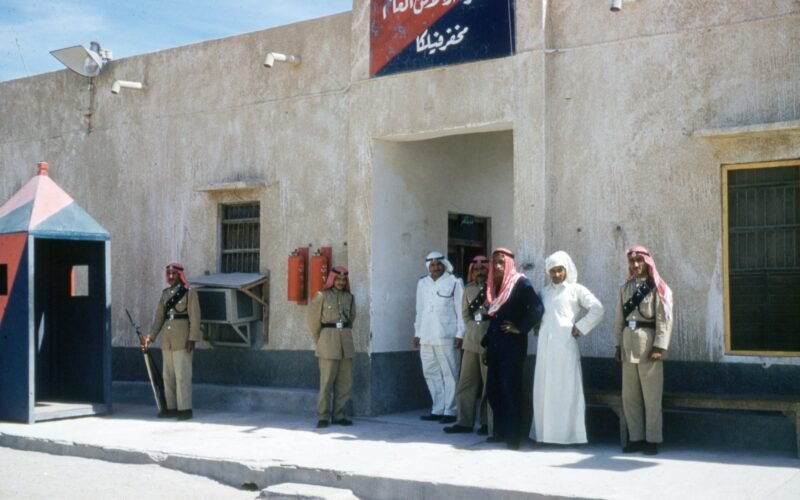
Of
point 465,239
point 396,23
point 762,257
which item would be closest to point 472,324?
point 762,257

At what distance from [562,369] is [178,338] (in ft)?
16.3

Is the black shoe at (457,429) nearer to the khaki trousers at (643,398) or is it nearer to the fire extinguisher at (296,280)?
the khaki trousers at (643,398)

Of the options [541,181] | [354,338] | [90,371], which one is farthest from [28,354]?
[541,181]

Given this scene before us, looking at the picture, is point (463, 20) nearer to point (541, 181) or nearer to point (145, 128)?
point (541, 181)

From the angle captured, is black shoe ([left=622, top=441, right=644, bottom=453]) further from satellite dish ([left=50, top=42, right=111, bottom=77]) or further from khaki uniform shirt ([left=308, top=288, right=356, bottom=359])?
satellite dish ([left=50, top=42, right=111, bottom=77])

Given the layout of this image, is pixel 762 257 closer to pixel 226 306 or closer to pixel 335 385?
pixel 335 385

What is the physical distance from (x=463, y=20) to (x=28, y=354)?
20.6ft

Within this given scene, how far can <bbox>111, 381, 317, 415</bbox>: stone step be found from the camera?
11586mm

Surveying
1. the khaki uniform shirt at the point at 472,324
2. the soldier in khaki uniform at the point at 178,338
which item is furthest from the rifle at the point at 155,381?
the khaki uniform shirt at the point at 472,324

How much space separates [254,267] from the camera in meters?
12.6

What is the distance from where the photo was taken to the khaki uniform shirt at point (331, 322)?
10.7 metres

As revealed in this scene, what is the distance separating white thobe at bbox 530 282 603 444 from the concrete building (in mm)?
567

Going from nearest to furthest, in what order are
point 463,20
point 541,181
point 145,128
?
point 541,181 < point 463,20 < point 145,128

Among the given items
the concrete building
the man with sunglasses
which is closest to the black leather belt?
the concrete building
